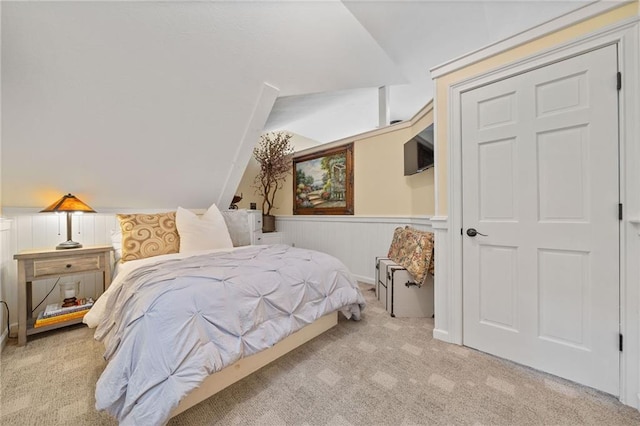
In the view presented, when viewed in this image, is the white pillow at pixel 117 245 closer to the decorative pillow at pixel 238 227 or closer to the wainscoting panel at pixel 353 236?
the decorative pillow at pixel 238 227

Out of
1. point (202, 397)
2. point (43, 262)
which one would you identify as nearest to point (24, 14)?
point (43, 262)

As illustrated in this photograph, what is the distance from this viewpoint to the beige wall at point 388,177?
285 centimetres

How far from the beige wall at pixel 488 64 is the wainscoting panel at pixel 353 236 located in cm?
82

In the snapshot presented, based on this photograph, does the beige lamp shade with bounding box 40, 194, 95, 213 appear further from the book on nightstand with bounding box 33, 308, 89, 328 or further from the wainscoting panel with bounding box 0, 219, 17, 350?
the book on nightstand with bounding box 33, 308, 89, 328

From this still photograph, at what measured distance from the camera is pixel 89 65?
1754 mm

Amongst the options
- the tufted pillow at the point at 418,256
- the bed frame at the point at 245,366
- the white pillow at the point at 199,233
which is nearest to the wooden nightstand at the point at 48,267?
the white pillow at the point at 199,233

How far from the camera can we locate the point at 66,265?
2074mm

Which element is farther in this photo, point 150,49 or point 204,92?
point 204,92

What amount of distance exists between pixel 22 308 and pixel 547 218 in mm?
3769

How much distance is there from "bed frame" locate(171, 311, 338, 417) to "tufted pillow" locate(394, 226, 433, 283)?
35.1 inches

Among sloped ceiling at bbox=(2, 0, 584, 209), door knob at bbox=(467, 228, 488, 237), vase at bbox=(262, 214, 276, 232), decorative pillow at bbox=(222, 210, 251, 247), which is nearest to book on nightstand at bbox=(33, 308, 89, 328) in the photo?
sloped ceiling at bbox=(2, 0, 584, 209)

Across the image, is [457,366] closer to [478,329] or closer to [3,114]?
[478,329]

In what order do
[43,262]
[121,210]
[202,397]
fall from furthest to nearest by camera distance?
[121,210]
[43,262]
[202,397]

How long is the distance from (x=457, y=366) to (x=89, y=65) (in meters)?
3.25
